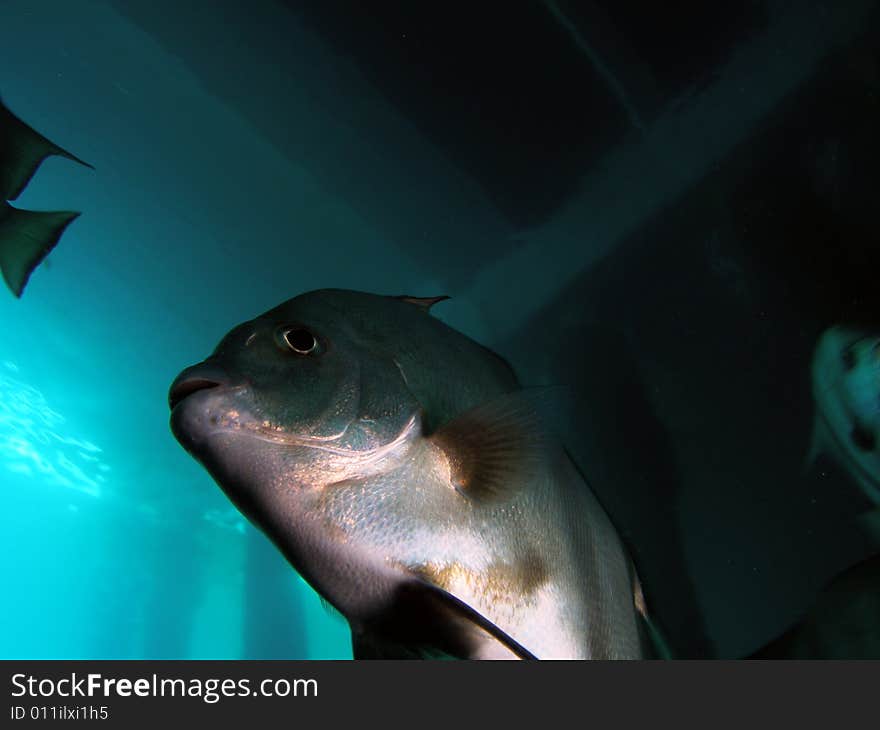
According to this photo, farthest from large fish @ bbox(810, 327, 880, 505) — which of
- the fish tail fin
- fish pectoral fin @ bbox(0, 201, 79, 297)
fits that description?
fish pectoral fin @ bbox(0, 201, 79, 297)

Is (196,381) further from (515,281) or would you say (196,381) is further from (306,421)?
(515,281)

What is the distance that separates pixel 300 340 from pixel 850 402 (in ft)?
10.2

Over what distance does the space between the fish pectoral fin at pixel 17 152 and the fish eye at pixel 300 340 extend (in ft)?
10.3

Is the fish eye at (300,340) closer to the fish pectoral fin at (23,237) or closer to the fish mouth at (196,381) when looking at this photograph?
the fish mouth at (196,381)

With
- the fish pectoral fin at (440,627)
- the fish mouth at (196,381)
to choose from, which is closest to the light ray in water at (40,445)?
the fish mouth at (196,381)

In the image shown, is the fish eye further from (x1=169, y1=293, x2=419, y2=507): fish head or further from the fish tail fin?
the fish tail fin

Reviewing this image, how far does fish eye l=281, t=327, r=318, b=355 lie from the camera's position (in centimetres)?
117

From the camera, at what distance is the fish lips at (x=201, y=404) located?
1.03 m

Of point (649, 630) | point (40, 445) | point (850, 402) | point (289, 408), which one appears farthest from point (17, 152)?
point (40, 445)

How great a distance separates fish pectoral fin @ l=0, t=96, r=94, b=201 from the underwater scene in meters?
0.02

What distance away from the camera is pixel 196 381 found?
105cm

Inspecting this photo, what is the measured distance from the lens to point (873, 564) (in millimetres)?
2383

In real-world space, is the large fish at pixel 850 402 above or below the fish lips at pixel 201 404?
above
